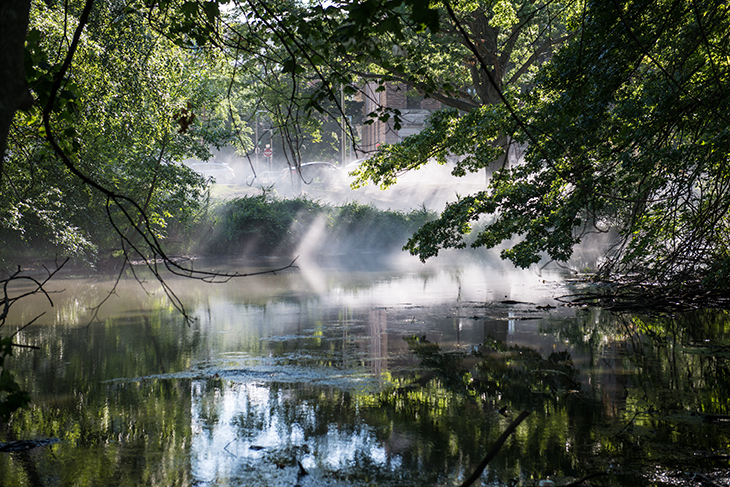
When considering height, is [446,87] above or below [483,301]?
above

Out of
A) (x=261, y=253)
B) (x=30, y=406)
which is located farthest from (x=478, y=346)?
(x=261, y=253)

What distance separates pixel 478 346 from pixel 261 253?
66.2ft

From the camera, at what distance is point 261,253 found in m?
27.7

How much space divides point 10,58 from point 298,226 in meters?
26.7

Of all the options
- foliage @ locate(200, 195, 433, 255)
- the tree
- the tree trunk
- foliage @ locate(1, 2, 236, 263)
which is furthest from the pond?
foliage @ locate(200, 195, 433, 255)

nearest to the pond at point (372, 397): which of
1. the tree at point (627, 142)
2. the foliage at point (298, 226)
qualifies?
the tree at point (627, 142)

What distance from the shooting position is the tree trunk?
2.10 metres

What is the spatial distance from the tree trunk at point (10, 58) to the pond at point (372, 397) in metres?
2.87

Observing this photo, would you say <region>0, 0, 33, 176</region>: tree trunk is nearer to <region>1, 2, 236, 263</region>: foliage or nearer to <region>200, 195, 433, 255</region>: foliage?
<region>1, 2, 236, 263</region>: foliage

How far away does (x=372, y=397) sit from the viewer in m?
6.03

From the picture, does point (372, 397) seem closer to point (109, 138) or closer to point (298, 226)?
point (109, 138)

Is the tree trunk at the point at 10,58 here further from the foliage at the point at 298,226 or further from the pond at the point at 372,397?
the foliage at the point at 298,226

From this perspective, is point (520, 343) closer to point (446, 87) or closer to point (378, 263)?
point (446, 87)

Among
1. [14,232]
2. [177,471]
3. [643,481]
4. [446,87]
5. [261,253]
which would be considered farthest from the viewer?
[261,253]
